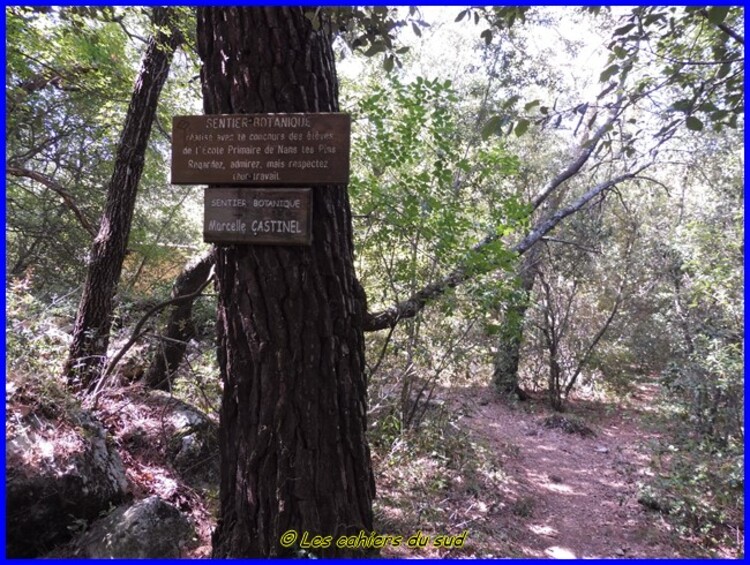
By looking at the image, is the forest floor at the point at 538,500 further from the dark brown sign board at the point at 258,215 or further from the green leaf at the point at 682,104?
the green leaf at the point at 682,104

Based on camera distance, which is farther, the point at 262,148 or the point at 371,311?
the point at 371,311

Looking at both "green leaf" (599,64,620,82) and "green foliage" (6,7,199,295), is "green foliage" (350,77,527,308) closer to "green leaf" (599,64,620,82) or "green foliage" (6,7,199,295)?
"green leaf" (599,64,620,82)

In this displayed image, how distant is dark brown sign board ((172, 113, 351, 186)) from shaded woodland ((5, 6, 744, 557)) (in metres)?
0.11

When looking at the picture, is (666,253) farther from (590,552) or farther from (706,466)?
(590,552)

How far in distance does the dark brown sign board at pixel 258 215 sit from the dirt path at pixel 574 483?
3.55m

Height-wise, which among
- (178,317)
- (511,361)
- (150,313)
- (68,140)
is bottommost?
(511,361)

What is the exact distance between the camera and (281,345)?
81.4 inches

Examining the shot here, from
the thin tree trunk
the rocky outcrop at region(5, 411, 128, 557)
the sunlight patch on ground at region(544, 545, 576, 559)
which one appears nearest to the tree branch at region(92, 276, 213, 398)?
the rocky outcrop at region(5, 411, 128, 557)

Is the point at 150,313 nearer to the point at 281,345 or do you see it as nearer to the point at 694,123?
the point at 281,345

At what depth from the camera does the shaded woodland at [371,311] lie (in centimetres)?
211

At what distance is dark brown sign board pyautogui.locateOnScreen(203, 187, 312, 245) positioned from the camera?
6.67 feet

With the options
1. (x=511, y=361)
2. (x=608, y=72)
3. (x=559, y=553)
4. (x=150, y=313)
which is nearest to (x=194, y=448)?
(x=150, y=313)

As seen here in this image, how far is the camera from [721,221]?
23.8ft

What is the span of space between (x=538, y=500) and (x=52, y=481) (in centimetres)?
491
